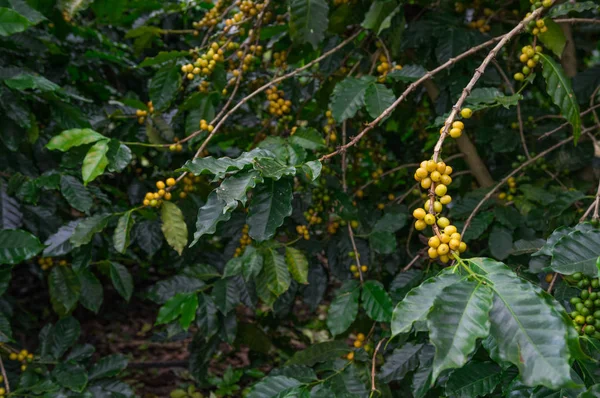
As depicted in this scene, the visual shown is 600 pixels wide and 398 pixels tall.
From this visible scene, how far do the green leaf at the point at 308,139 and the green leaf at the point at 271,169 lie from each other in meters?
0.49

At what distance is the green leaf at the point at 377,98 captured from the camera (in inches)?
59.4

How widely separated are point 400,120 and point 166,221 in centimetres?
130

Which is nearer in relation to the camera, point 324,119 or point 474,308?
point 474,308

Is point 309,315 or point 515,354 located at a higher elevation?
point 515,354

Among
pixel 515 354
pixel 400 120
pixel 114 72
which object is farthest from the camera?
pixel 114 72

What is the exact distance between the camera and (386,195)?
99.3 inches

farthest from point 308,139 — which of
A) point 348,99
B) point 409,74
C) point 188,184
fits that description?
point 188,184

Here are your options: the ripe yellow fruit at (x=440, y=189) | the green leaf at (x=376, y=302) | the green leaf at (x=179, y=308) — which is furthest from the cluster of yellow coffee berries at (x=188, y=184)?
the ripe yellow fruit at (x=440, y=189)

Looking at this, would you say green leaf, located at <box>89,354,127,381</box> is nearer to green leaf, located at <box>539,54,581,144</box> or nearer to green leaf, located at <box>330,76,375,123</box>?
green leaf, located at <box>330,76,375,123</box>

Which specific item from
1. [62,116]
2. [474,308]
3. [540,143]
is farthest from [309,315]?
[474,308]

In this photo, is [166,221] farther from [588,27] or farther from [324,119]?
[588,27]

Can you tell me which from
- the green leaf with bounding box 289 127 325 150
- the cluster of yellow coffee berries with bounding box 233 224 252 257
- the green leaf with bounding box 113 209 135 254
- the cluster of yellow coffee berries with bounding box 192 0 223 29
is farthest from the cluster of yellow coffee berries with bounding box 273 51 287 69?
the green leaf with bounding box 113 209 135 254

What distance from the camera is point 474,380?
3.19 ft

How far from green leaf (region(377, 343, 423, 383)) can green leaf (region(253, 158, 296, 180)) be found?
0.69 metres
